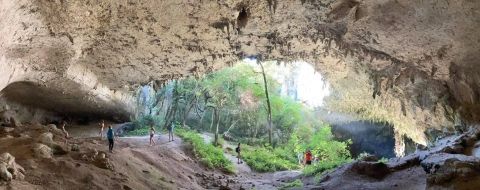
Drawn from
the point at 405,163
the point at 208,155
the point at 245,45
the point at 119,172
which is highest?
the point at 245,45

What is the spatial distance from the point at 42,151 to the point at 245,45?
6.77m

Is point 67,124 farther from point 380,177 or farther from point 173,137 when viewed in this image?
point 380,177

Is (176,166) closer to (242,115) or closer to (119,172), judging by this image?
(119,172)

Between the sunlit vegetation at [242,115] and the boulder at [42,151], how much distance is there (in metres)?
12.9

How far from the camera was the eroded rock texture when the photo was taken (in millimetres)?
9070

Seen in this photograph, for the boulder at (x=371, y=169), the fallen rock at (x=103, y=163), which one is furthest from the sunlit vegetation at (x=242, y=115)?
the fallen rock at (x=103, y=163)

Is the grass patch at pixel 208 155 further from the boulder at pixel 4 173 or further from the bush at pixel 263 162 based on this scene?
the boulder at pixel 4 173

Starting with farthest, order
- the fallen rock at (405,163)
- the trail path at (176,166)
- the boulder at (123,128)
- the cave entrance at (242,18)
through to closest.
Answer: the boulder at (123,128)
the fallen rock at (405,163)
the trail path at (176,166)
the cave entrance at (242,18)

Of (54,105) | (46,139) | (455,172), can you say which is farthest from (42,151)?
(455,172)

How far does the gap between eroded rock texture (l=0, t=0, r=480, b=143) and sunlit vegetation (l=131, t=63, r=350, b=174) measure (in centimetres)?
769

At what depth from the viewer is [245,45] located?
12727 mm

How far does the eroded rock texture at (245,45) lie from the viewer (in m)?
9.07

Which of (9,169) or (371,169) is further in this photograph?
(371,169)

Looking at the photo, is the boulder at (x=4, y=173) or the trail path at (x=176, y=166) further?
the trail path at (x=176, y=166)
